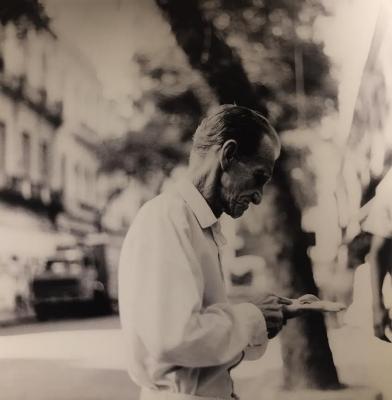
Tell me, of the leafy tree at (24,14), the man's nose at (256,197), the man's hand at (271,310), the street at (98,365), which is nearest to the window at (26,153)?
the leafy tree at (24,14)

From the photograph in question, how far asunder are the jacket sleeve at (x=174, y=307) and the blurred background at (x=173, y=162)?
0.06m

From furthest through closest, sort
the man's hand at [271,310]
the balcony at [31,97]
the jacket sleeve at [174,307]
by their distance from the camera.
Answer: the balcony at [31,97] → the man's hand at [271,310] → the jacket sleeve at [174,307]

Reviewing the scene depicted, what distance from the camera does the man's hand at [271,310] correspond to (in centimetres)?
187

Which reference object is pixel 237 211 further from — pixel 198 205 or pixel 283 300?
pixel 283 300

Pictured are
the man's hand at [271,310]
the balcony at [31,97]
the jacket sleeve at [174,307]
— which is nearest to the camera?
the jacket sleeve at [174,307]

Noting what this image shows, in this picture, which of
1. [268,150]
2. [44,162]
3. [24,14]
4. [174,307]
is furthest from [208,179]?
[24,14]

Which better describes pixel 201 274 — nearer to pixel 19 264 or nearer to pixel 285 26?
pixel 19 264

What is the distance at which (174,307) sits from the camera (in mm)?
1771

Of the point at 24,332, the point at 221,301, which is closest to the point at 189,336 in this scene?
the point at 221,301

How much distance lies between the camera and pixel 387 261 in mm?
1919

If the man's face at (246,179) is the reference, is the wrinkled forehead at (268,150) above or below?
above

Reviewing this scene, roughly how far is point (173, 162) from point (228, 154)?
18 centimetres

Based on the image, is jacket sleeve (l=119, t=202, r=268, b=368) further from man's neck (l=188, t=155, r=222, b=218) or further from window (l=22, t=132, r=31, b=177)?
window (l=22, t=132, r=31, b=177)

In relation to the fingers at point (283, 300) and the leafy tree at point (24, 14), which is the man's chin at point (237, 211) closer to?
the fingers at point (283, 300)
